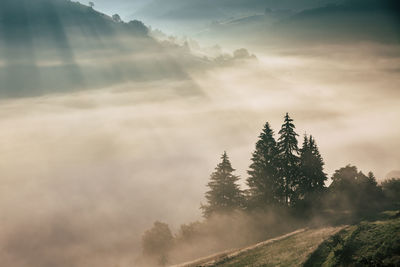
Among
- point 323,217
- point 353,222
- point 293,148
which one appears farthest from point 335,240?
point 293,148

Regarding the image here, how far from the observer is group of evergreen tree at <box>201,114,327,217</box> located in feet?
150

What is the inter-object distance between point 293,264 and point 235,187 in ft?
80.3

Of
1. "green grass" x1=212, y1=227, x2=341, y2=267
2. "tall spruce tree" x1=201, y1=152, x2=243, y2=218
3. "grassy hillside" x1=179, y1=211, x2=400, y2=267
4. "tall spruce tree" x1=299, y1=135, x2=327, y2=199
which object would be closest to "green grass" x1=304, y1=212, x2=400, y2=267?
"grassy hillside" x1=179, y1=211, x2=400, y2=267

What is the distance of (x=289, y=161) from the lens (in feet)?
152

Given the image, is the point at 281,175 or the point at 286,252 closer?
the point at 286,252

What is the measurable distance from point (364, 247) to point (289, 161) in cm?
2477

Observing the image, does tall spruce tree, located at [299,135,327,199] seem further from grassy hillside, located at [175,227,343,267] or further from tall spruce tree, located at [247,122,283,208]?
grassy hillside, located at [175,227,343,267]

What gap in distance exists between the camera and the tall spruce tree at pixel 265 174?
154 ft

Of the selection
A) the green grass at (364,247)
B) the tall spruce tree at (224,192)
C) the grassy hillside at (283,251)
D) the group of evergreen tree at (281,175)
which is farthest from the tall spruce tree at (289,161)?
the green grass at (364,247)

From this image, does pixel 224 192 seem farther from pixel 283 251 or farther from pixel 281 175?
pixel 283 251

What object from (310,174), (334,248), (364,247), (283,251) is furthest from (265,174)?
(364,247)

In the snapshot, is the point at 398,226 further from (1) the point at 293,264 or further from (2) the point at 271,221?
(2) the point at 271,221

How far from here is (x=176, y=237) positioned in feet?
167

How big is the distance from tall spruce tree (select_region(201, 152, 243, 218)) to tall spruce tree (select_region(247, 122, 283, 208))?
2439mm
